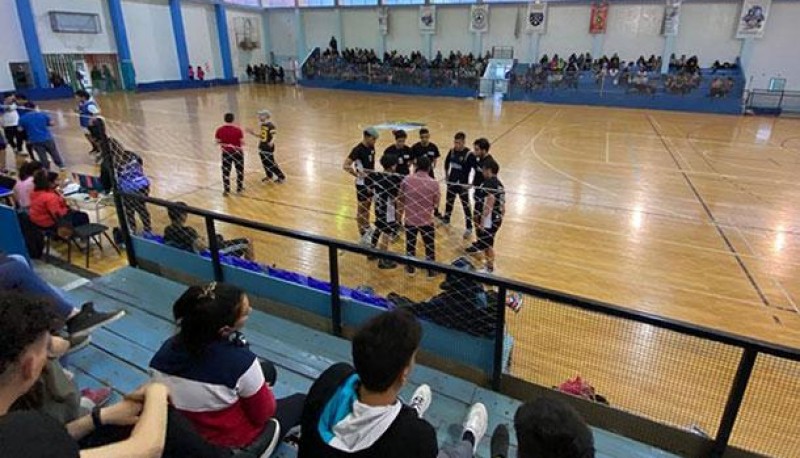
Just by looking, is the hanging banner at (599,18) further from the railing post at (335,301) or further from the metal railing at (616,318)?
the railing post at (335,301)

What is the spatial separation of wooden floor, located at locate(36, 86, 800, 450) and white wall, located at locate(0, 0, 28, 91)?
7.15m

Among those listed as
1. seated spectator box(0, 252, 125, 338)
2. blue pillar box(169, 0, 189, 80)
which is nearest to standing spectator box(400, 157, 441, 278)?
seated spectator box(0, 252, 125, 338)

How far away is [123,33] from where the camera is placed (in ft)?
75.5

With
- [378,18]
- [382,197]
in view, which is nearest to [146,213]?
[382,197]

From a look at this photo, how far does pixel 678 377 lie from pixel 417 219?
9.20 ft

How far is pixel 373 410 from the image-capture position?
142 centimetres

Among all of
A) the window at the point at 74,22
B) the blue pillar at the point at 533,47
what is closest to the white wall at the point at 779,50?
the blue pillar at the point at 533,47

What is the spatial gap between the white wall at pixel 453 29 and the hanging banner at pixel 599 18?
613 cm

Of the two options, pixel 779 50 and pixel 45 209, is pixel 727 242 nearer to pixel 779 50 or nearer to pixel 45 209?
pixel 45 209

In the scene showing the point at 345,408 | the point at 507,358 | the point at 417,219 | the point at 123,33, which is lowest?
the point at 507,358

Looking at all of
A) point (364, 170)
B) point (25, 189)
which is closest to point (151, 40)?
point (25, 189)

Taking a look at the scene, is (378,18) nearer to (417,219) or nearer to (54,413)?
(417,219)

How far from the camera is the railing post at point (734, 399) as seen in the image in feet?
7.42

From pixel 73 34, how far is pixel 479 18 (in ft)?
63.7
